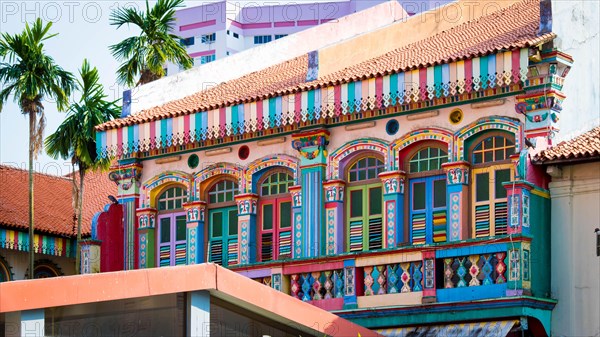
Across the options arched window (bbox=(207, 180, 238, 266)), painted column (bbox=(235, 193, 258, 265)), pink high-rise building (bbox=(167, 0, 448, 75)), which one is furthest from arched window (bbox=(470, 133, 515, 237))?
pink high-rise building (bbox=(167, 0, 448, 75))

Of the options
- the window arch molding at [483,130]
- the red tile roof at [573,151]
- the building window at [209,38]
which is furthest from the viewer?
the building window at [209,38]

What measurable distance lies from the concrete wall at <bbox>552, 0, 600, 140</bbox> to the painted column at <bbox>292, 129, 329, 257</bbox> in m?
4.45

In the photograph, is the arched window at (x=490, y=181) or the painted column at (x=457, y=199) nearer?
the arched window at (x=490, y=181)

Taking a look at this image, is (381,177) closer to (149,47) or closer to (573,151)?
(573,151)

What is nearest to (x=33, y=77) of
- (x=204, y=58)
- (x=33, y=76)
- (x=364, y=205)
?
(x=33, y=76)

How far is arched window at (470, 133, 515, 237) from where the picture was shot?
944 inches

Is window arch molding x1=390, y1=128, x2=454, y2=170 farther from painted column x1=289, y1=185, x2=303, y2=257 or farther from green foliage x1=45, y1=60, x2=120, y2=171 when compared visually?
green foliage x1=45, y1=60, x2=120, y2=171

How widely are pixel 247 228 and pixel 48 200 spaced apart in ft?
33.0

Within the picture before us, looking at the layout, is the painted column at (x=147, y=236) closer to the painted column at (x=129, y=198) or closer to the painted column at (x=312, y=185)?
the painted column at (x=129, y=198)

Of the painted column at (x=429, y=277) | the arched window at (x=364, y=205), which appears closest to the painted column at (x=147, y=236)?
the arched window at (x=364, y=205)

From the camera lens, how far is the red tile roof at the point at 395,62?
2477cm

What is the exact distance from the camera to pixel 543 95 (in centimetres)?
2359

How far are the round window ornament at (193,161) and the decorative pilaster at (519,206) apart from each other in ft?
23.4

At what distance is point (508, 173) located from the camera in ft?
78.8
